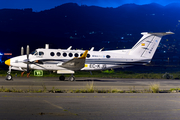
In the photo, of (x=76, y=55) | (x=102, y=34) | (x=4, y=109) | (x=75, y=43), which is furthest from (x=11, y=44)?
(x=4, y=109)

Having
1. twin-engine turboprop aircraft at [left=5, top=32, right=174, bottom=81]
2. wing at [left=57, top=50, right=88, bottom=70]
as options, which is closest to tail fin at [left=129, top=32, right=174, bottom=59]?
twin-engine turboprop aircraft at [left=5, top=32, right=174, bottom=81]

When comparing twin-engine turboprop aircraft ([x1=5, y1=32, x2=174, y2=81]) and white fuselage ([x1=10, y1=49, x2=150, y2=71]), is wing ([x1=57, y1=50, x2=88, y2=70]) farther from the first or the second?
white fuselage ([x1=10, y1=49, x2=150, y2=71])

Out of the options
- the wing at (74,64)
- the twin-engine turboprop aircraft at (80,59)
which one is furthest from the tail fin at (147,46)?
the wing at (74,64)

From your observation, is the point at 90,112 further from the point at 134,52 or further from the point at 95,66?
the point at 134,52

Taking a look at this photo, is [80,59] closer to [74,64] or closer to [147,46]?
[74,64]

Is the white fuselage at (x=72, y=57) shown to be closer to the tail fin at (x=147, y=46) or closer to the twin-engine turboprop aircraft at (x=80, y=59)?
the twin-engine turboprop aircraft at (x=80, y=59)

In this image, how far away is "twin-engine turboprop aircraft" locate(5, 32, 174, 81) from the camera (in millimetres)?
27391

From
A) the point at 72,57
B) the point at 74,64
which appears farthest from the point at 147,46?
the point at 74,64

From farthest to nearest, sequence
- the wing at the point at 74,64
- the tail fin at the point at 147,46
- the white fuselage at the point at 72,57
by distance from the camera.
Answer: the tail fin at the point at 147,46 → the white fuselage at the point at 72,57 → the wing at the point at 74,64

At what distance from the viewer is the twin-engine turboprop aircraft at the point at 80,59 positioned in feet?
89.9

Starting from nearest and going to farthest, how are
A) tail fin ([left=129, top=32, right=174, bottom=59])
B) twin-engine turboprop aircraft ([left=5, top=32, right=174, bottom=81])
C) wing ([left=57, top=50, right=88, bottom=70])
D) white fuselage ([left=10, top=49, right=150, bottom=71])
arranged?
wing ([left=57, top=50, right=88, bottom=70])
twin-engine turboprop aircraft ([left=5, top=32, right=174, bottom=81])
white fuselage ([left=10, top=49, right=150, bottom=71])
tail fin ([left=129, top=32, right=174, bottom=59])

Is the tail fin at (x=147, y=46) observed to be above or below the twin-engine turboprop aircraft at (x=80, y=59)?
above

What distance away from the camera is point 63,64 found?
2738 cm

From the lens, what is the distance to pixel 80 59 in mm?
26547
